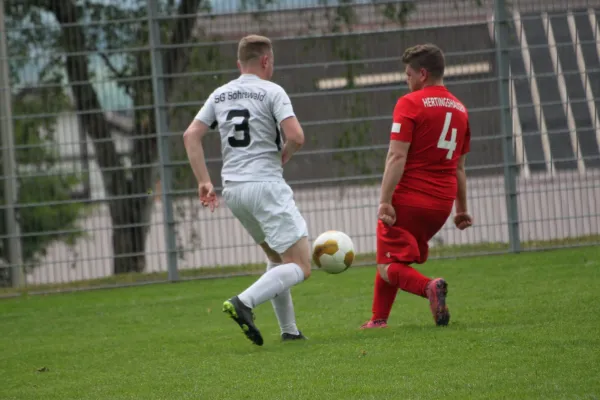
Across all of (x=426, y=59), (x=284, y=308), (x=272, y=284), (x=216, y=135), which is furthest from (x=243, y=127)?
(x=216, y=135)

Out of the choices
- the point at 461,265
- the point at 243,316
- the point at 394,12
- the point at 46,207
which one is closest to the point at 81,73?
the point at 46,207

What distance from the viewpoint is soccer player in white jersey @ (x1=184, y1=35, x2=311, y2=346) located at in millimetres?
5836

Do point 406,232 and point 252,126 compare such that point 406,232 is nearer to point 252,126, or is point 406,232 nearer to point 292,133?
point 292,133

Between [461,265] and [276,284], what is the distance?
15.5 feet

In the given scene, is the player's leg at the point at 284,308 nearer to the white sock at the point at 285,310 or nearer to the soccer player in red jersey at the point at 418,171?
the white sock at the point at 285,310

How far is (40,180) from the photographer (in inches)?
428

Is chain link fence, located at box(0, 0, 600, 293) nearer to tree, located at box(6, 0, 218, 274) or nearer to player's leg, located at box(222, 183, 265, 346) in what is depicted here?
tree, located at box(6, 0, 218, 274)

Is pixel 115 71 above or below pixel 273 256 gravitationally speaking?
above

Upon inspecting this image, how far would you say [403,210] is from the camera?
20.4 feet

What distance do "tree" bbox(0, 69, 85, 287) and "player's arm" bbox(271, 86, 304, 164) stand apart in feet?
17.4

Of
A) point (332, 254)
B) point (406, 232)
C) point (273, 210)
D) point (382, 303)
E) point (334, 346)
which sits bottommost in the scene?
point (334, 346)

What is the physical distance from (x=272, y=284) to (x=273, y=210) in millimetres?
427

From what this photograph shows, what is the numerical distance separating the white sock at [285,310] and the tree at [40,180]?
5.09 metres

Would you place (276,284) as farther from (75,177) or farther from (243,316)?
(75,177)
